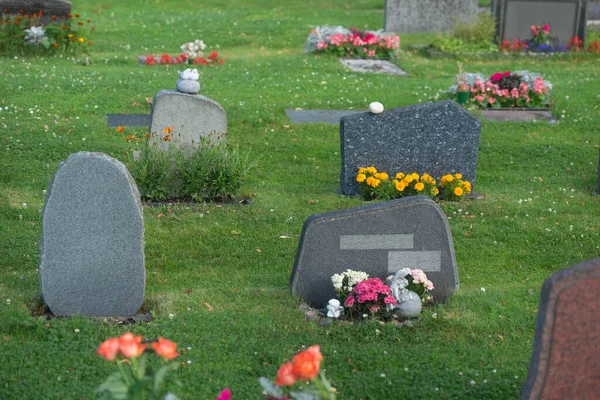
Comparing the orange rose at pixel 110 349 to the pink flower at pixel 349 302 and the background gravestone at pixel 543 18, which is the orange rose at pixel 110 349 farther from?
the background gravestone at pixel 543 18

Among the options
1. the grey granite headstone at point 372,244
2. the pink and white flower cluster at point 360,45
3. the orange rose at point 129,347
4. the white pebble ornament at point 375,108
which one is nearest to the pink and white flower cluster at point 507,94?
the pink and white flower cluster at point 360,45

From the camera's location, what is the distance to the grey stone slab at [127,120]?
1217cm

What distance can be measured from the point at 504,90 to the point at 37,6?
8393mm

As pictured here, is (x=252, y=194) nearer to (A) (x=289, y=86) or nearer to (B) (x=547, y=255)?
(B) (x=547, y=255)

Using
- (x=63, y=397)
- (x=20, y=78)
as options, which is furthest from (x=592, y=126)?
(x=63, y=397)

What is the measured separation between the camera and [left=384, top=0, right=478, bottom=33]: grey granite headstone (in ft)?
69.4

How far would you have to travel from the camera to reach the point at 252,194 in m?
9.72

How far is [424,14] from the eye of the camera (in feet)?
70.0

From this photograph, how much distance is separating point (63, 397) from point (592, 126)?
378 inches

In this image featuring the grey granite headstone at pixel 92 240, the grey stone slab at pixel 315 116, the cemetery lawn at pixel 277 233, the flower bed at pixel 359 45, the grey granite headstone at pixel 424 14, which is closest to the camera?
the cemetery lawn at pixel 277 233

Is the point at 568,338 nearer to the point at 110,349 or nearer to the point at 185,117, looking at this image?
the point at 110,349

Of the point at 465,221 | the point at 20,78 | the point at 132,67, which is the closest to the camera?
the point at 465,221

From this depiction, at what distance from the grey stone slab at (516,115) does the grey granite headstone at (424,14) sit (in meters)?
7.75

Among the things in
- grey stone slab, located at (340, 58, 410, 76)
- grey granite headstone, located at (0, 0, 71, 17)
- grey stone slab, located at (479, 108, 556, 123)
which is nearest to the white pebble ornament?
grey stone slab, located at (479, 108, 556, 123)
